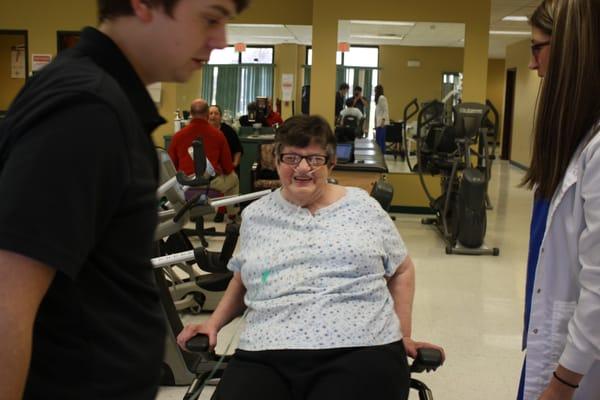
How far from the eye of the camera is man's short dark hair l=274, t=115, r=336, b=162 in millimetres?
2375

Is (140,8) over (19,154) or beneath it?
over

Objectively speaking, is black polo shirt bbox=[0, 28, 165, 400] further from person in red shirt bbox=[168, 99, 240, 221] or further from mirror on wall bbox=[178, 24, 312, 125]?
mirror on wall bbox=[178, 24, 312, 125]

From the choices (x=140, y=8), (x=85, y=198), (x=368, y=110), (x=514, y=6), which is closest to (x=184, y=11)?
(x=140, y=8)

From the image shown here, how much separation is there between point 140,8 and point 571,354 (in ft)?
3.29

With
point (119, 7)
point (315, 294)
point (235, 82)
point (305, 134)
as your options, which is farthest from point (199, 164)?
point (235, 82)

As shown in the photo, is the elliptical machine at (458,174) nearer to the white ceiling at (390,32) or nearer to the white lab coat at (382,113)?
the white ceiling at (390,32)

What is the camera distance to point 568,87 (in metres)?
1.32

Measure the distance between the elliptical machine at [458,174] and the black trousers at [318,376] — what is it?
399 cm

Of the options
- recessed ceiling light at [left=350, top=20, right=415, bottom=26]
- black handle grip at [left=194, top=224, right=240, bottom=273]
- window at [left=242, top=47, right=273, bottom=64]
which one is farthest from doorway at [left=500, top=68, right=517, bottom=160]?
black handle grip at [left=194, top=224, right=240, bottom=273]

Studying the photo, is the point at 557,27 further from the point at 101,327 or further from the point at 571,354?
the point at 101,327

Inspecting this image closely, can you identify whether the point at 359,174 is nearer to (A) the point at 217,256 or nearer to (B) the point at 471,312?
(B) the point at 471,312

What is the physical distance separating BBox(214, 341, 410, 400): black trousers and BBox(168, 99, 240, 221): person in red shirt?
4.42m

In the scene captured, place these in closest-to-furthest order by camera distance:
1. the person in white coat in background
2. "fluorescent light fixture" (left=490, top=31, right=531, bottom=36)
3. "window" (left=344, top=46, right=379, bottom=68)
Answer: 1. "window" (left=344, top=46, right=379, bottom=68)
2. the person in white coat in background
3. "fluorescent light fixture" (left=490, top=31, right=531, bottom=36)

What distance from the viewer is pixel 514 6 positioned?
30.1ft
